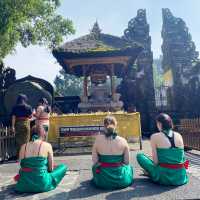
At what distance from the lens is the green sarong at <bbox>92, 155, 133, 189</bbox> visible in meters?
4.96

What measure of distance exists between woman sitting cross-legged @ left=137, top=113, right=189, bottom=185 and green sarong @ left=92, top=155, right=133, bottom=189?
1.88ft

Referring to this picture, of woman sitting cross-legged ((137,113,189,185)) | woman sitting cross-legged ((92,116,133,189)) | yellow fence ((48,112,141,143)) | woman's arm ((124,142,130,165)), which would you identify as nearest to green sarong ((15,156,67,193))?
woman sitting cross-legged ((92,116,133,189))

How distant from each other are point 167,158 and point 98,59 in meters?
11.3

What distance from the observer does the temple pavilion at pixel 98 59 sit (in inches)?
608

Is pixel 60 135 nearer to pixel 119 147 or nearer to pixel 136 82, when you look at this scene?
pixel 119 147

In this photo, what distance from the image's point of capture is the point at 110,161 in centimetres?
504

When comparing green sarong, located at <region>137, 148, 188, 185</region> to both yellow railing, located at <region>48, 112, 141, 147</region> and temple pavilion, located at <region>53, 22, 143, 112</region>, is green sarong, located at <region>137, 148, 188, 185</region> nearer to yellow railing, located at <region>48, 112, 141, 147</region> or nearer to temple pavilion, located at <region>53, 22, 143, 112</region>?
yellow railing, located at <region>48, 112, 141, 147</region>

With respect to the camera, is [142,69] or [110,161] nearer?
[110,161]

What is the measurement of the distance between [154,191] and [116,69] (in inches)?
591

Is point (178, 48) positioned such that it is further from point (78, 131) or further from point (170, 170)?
point (170, 170)

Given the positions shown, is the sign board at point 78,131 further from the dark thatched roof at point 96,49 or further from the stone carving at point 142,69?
the stone carving at point 142,69

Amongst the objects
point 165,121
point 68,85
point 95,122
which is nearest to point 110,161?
point 165,121

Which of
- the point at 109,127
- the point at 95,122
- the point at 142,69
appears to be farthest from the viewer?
the point at 142,69

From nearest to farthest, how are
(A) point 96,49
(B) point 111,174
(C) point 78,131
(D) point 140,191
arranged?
(D) point 140,191
(B) point 111,174
(C) point 78,131
(A) point 96,49
